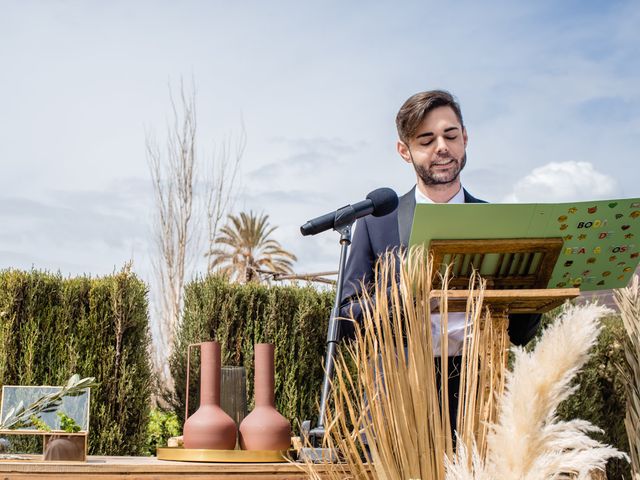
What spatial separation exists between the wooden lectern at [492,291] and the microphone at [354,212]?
0.48m

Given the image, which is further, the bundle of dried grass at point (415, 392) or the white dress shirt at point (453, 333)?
the white dress shirt at point (453, 333)

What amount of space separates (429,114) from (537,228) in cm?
79

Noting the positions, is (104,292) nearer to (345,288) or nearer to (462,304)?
(345,288)

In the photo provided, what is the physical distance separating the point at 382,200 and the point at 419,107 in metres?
0.31

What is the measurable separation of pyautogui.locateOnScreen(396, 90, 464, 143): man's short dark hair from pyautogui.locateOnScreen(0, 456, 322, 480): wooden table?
1.07 meters

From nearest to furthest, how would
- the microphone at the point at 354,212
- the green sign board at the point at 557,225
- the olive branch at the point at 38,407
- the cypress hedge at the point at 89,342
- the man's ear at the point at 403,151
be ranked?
the green sign board at the point at 557,225, the microphone at the point at 354,212, the man's ear at the point at 403,151, the olive branch at the point at 38,407, the cypress hedge at the point at 89,342

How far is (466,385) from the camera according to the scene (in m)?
1.51

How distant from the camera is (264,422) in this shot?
2.31 meters

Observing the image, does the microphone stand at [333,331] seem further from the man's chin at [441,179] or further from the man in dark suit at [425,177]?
the man's chin at [441,179]

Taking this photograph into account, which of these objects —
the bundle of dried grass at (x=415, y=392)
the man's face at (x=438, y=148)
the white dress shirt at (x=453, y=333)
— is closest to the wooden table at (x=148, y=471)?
the white dress shirt at (x=453, y=333)

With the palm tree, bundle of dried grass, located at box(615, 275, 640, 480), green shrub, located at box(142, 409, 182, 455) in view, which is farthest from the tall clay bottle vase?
the palm tree

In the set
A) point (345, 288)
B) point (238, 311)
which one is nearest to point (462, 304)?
point (345, 288)

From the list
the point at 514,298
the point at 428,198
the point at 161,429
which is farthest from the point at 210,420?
the point at 161,429

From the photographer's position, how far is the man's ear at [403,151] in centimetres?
245
